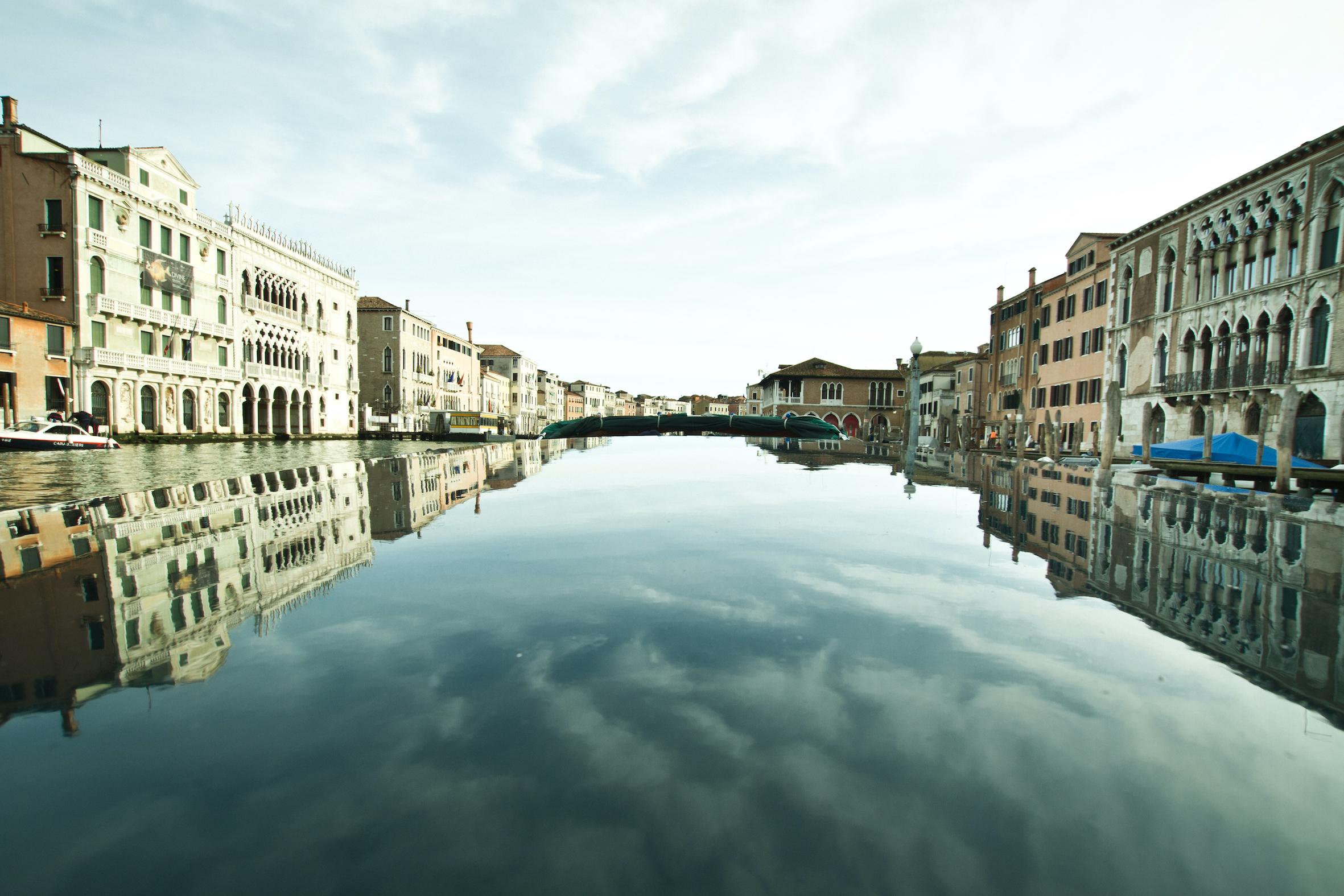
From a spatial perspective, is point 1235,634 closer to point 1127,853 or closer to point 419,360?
point 1127,853

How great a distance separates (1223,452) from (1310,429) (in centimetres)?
818

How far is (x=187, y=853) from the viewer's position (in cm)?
196

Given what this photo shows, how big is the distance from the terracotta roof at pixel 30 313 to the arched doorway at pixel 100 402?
3128 millimetres

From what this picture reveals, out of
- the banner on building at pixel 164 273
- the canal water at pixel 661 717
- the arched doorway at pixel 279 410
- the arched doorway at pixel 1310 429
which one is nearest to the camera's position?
the canal water at pixel 661 717

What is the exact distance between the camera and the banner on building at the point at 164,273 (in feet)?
111

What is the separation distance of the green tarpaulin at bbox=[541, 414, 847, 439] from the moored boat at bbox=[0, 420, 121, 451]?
23.5m

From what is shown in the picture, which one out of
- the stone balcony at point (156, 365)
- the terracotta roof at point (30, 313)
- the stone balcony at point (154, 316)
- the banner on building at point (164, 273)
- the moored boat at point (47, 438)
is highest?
the banner on building at point (164, 273)

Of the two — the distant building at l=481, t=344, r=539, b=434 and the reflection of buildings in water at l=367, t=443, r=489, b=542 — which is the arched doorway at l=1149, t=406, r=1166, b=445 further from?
the distant building at l=481, t=344, r=539, b=434

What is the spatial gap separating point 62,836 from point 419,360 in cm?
6840

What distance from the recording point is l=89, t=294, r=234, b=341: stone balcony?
3105 cm

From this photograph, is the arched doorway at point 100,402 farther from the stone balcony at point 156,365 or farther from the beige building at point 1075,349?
the beige building at point 1075,349

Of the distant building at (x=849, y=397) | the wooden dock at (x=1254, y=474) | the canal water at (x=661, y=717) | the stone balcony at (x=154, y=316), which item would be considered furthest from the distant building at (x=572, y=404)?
the canal water at (x=661, y=717)

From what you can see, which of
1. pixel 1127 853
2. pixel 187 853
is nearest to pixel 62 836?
pixel 187 853

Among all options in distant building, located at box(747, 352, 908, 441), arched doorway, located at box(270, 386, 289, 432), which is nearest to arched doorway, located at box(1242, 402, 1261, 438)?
distant building, located at box(747, 352, 908, 441)
